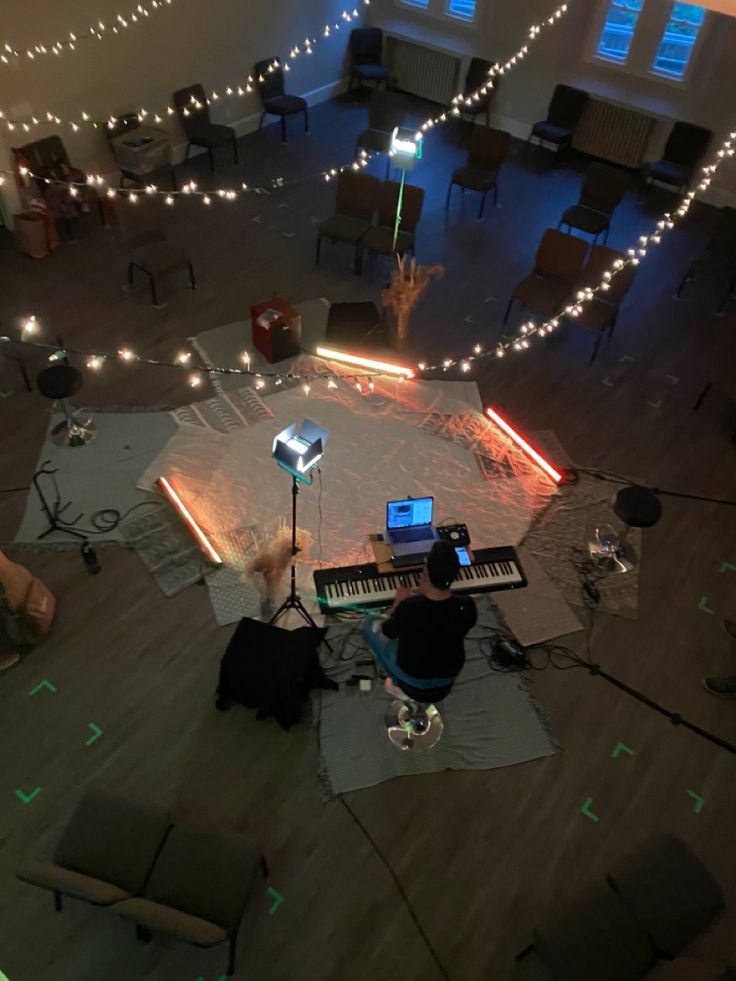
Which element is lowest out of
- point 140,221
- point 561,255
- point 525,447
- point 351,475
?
point 351,475

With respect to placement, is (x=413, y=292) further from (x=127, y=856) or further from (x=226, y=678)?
(x=127, y=856)

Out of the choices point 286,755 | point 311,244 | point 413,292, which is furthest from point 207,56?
point 286,755

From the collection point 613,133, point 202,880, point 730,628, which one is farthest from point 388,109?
point 202,880

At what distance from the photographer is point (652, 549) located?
5.82 meters

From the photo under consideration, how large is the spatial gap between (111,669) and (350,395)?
3065mm

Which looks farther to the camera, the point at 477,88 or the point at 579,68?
the point at 477,88

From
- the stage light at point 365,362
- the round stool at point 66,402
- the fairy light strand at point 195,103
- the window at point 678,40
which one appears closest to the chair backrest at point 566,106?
the window at point 678,40

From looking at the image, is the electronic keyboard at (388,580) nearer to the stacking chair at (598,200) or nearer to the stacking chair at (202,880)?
the stacking chair at (202,880)

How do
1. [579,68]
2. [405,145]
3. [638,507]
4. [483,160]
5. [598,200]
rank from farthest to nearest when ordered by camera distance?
1. [579,68]
2. [483,160]
3. [598,200]
4. [405,145]
5. [638,507]

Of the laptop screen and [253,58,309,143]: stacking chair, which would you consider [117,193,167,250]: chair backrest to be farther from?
the laptop screen

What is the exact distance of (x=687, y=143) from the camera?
9.11 m

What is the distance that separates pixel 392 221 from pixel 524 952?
6512mm

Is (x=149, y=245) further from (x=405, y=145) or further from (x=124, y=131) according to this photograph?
(x=405, y=145)

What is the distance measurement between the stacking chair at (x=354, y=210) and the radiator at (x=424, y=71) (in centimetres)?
424
